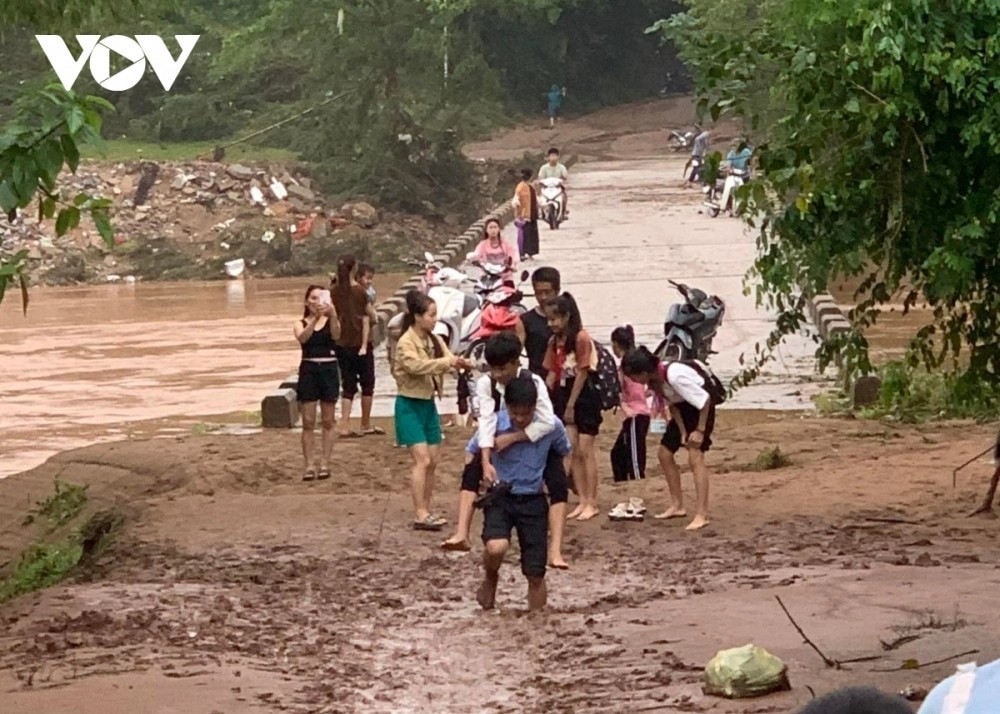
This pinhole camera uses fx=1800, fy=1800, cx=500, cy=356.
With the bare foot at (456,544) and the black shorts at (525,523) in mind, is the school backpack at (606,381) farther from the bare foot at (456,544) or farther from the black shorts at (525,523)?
the black shorts at (525,523)

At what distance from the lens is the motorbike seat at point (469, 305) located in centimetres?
1695

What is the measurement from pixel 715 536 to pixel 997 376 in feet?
6.31

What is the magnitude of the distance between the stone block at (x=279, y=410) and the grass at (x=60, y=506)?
3038 mm

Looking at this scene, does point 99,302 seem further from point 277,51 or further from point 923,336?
point 923,336

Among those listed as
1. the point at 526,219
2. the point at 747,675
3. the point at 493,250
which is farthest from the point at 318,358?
the point at 526,219

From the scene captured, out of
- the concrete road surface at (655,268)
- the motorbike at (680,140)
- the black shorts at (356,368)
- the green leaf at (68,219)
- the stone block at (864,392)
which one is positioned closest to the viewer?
the green leaf at (68,219)

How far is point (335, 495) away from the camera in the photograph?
41.9 ft

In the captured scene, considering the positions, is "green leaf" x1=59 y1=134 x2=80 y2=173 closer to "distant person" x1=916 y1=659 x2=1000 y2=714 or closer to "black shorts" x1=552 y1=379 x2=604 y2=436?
"distant person" x1=916 y1=659 x2=1000 y2=714

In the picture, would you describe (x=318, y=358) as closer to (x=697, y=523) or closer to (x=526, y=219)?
(x=697, y=523)

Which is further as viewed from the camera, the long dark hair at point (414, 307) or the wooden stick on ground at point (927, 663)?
the long dark hair at point (414, 307)

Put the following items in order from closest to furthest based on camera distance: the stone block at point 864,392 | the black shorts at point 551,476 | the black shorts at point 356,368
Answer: the black shorts at point 551,476 < the black shorts at point 356,368 < the stone block at point 864,392

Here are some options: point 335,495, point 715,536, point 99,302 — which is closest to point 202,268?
point 99,302

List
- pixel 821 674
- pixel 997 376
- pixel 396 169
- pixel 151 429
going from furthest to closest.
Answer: pixel 396 169 → pixel 151 429 → pixel 997 376 → pixel 821 674

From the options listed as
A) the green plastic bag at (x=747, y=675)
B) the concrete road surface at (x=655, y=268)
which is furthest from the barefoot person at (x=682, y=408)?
the concrete road surface at (x=655, y=268)
